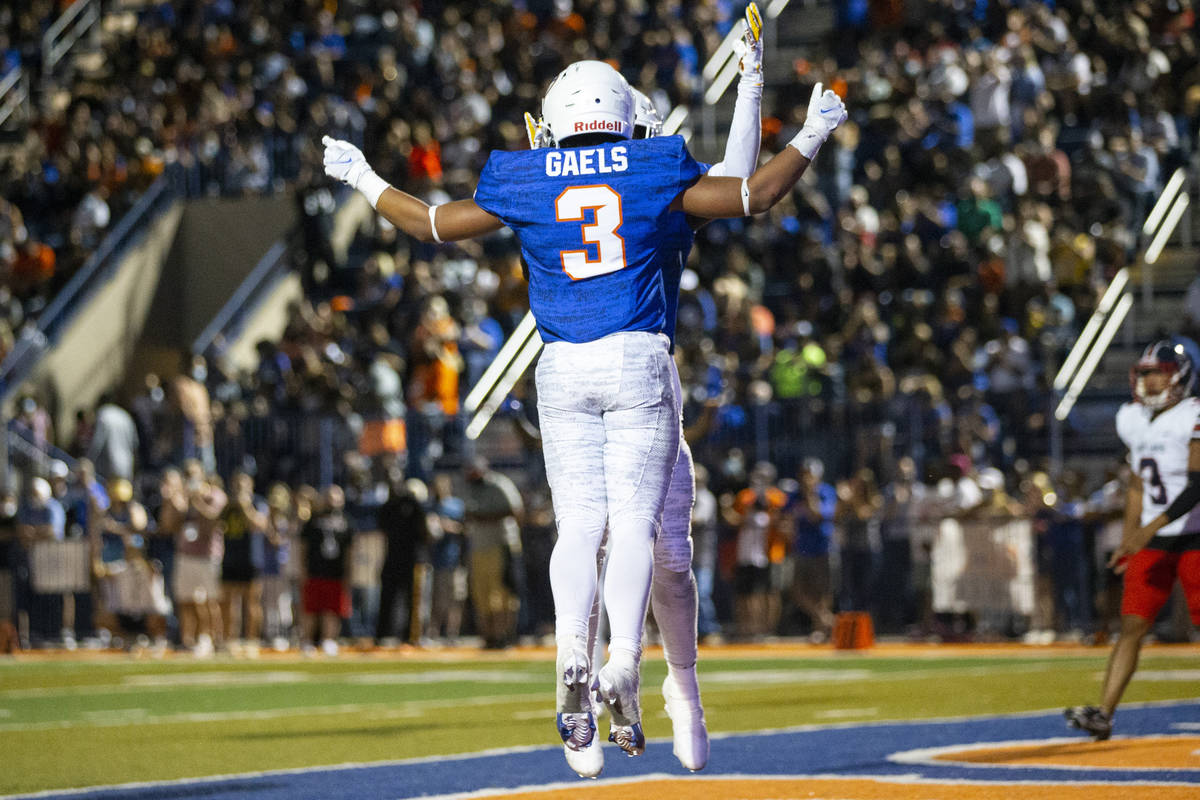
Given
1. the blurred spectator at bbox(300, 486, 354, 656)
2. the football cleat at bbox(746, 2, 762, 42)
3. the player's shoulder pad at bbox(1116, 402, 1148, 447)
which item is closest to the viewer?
the football cleat at bbox(746, 2, 762, 42)

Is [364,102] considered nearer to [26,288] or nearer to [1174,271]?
[26,288]

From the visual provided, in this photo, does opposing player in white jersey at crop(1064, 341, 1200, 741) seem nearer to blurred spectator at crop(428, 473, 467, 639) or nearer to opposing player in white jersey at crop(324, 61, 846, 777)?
opposing player in white jersey at crop(324, 61, 846, 777)

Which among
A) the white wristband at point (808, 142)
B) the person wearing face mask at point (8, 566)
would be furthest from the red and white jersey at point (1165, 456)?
the person wearing face mask at point (8, 566)

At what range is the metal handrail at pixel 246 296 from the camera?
83.8 feet

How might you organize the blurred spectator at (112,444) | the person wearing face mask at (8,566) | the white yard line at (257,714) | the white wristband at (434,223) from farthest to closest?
the blurred spectator at (112,444)
the person wearing face mask at (8,566)
the white yard line at (257,714)
the white wristband at (434,223)

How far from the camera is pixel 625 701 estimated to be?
6.00 meters

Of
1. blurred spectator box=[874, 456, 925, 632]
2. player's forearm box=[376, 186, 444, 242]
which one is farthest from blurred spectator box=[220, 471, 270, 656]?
player's forearm box=[376, 186, 444, 242]

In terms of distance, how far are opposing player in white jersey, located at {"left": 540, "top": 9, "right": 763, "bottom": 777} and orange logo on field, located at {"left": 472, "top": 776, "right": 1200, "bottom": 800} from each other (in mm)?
820

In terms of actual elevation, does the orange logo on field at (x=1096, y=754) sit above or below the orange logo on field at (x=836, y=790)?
above

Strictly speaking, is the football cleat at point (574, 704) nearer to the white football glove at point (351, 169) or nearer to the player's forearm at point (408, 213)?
the player's forearm at point (408, 213)

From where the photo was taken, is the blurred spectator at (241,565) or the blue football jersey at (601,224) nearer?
the blue football jersey at (601,224)

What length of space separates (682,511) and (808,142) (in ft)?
4.24

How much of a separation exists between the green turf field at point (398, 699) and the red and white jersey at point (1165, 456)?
2170 millimetres

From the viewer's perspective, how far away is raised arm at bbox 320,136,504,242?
21.5 ft
